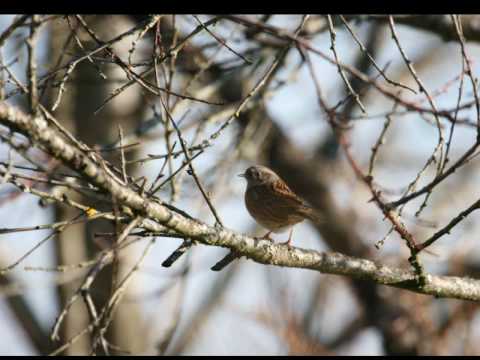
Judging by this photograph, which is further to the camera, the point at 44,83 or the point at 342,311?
the point at 342,311

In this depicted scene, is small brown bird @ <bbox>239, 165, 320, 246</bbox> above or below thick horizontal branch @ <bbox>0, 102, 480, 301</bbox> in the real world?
above

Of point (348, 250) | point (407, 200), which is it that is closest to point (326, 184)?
point (348, 250)

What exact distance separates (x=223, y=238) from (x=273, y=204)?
3083 mm

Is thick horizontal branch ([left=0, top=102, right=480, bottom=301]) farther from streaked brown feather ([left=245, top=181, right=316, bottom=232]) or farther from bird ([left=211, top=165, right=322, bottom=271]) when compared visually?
streaked brown feather ([left=245, top=181, right=316, bottom=232])

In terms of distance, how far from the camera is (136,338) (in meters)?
10.3

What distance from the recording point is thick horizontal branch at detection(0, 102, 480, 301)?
2.47 m

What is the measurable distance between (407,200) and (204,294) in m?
10.8

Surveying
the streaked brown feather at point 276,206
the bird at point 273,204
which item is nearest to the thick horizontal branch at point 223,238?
the bird at point 273,204

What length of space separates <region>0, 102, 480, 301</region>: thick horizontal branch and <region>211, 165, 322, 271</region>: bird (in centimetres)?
187

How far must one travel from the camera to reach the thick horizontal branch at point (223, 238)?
8.10 feet

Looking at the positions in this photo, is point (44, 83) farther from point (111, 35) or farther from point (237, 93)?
point (237, 93)

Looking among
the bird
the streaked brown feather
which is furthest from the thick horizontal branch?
the streaked brown feather

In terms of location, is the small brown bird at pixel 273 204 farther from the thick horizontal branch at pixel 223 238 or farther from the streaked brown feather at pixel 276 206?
the thick horizontal branch at pixel 223 238

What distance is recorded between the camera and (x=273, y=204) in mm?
6383
